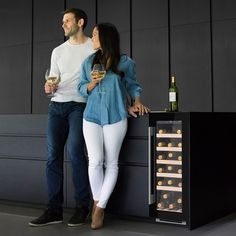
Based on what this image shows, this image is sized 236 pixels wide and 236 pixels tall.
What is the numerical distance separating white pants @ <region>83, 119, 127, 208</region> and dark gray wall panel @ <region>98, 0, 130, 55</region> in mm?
3876

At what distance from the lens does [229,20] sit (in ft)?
18.7

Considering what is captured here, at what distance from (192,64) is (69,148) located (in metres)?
3.44

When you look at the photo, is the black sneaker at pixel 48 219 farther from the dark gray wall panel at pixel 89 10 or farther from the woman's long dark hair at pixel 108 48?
the dark gray wall panel at pixel 89 10

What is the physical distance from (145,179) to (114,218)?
1.41 ft

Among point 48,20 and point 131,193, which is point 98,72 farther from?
point 48,20

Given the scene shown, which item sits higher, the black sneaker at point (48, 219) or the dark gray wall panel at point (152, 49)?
the dark gray wall panel at point (152, 49)

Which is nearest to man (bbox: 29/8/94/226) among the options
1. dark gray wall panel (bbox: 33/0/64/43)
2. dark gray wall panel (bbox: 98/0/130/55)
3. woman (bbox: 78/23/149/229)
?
woman (bbox: 78/23/149/229)

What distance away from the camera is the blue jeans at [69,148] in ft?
9.80

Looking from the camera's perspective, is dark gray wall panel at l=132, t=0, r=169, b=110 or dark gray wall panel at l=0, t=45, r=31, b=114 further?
dark gray wall panel at l=0, t=45, r=31, b=114

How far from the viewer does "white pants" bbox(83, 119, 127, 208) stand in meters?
2.82

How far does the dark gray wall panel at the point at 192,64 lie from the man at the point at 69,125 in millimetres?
3127

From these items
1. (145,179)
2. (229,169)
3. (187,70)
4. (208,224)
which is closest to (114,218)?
(145,179)

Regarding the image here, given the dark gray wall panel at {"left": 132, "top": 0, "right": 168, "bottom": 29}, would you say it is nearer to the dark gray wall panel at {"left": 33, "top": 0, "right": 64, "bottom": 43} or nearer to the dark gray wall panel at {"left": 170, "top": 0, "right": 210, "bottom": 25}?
the dark gray wall panel at {"left": 170, "top": 0, "right": 210, "bottom": 25}

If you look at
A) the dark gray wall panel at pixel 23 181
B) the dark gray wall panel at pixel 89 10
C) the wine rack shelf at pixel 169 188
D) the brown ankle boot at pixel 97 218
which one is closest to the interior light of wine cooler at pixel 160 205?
the wine rack shelf at pixel 169 188
